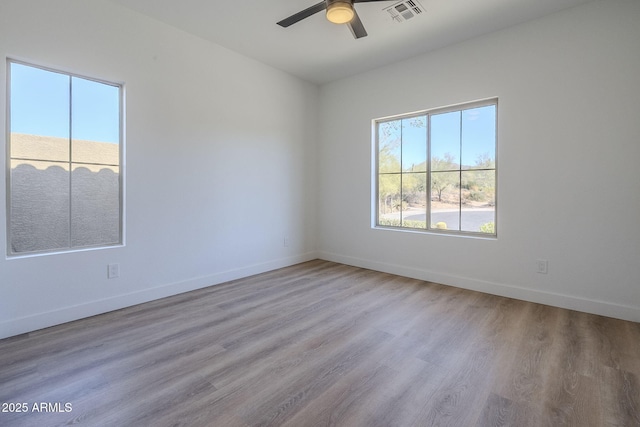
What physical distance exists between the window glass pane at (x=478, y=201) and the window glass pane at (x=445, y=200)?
0.08m

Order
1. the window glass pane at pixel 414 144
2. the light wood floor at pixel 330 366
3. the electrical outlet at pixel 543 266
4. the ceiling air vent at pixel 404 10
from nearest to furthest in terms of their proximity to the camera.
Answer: the light wood floor at pixel 330 366 → the ceiling air vent at pixel 404 10 → the electrical outlet at pixel 543 266 → the window glass pane at pixel 414 144

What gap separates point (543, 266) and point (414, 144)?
2071 mm

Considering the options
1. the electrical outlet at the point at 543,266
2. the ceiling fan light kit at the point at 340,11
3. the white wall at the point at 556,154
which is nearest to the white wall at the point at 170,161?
the ceiling fan light kit at the point at 340,11

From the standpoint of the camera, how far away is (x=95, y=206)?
2791 millimetres

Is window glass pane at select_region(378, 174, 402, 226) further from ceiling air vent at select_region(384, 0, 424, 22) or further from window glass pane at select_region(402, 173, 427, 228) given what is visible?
ceiling air vent at select_region(384, 0, 424, 22)

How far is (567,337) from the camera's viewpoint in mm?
2330

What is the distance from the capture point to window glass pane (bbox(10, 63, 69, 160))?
7.84ft

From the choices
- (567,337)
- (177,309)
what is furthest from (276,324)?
(567,337)

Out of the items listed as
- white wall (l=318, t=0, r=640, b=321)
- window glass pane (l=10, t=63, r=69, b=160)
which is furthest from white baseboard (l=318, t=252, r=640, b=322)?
window glass pane (l=10, t=63, r=69, b=160)

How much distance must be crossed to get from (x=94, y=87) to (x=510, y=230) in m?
4.45

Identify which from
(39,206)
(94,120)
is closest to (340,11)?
(94,120)

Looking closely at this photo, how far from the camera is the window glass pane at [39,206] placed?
2.40m

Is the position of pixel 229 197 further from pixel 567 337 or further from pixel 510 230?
pixel 567 337

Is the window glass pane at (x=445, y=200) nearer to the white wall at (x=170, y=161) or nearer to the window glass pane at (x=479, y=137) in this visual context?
the window glass pane at (x=479, y=137)
